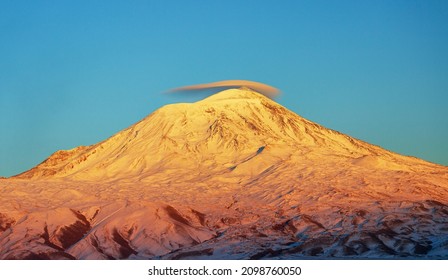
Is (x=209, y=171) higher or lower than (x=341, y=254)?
higher

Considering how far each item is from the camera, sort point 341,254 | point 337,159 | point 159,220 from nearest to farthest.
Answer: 1. point 341,254
2. point 159,220
3. point 337,159

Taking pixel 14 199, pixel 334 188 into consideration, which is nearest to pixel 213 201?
pixel 334 188

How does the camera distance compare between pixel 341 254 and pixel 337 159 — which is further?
pixel 337 159

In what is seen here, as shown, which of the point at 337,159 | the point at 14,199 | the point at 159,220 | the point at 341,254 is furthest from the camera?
the point at 337,159

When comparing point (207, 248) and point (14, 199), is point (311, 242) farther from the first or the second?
point (14, 199)

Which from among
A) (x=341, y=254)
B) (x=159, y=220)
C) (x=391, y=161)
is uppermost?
(x=391, y=161)

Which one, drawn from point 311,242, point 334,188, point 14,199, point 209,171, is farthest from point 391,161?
point 14,199

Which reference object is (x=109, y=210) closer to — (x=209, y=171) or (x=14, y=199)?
(x=14, y=199)
